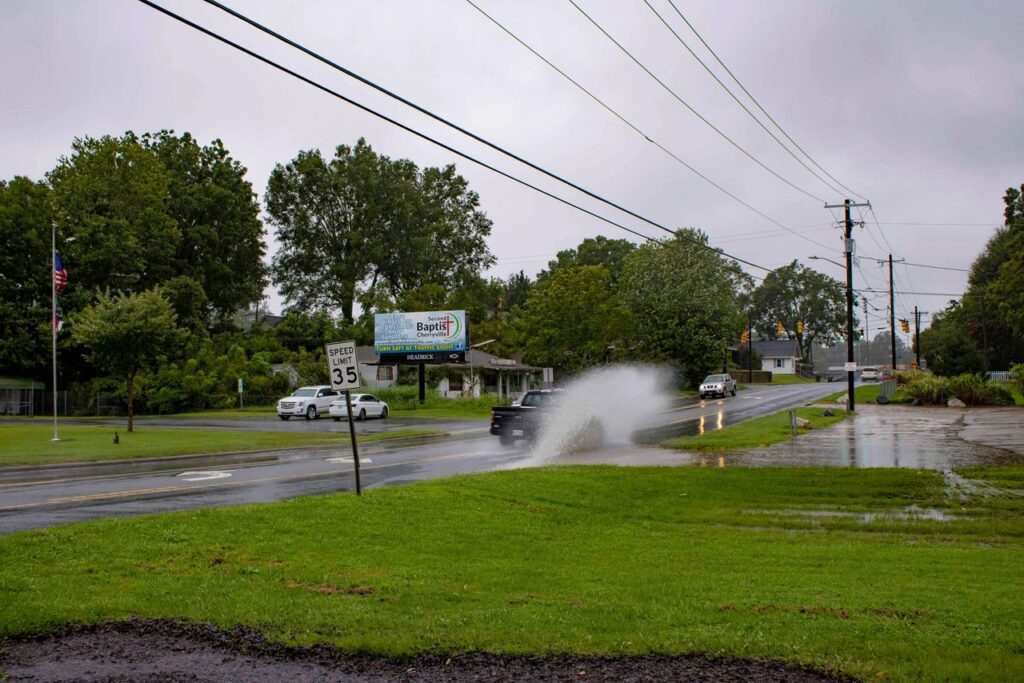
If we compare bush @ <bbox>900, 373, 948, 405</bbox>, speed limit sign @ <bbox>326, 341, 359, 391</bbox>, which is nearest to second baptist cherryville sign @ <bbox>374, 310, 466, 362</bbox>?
bush @ <bbox>900, 373, 948, 405</bbox>

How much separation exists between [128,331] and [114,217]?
135 ft

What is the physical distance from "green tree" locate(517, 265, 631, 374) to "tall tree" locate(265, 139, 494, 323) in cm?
2432

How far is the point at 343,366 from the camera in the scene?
40.1 feet

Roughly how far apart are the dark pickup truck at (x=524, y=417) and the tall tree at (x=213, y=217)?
175 feet

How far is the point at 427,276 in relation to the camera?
8756 cm

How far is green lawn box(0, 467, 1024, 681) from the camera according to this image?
5.99m

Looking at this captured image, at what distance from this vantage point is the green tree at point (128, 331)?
28.3 meters

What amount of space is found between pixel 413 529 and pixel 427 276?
78.0m

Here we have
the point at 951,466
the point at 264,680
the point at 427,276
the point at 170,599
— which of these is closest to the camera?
the point at 264,680

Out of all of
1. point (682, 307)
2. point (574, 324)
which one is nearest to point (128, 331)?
point (574, 324)

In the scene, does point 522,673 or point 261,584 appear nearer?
point 522,673

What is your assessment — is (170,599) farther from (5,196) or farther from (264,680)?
(5,196)

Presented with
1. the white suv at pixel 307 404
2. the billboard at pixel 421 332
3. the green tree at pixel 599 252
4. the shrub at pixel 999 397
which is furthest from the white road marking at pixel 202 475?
the green tree at pixel 599 252

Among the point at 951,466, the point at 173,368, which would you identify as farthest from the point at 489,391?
the point at 951,466
